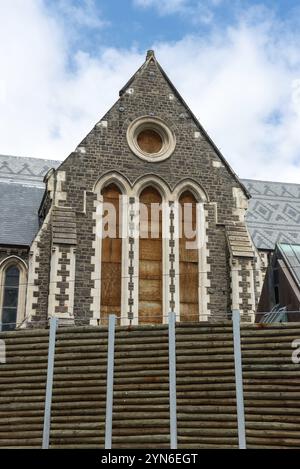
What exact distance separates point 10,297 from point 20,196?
5260 millimetres

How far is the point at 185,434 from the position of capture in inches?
600

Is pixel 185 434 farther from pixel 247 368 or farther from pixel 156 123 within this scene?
pixel 156 123

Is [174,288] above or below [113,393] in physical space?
above

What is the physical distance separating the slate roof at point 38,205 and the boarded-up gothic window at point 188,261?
18.8 ft

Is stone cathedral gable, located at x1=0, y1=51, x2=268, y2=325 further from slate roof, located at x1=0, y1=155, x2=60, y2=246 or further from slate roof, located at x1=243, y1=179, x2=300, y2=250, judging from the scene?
slate roof, located at x1=243, y1=179, x2=300, y2=250

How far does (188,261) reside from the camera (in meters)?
23.8

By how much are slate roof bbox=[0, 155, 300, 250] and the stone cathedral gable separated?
2739 millimetres

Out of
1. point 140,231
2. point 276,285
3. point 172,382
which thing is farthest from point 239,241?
point 172,382

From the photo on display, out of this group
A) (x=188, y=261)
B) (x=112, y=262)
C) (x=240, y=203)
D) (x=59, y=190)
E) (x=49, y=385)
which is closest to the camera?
(x=49, y=385)

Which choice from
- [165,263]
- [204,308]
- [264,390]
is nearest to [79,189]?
[165,263]

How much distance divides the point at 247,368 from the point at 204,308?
21.9 ft

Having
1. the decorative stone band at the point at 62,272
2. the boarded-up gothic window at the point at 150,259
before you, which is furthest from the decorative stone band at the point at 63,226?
the boarded-up gothic window at the point at 150,259

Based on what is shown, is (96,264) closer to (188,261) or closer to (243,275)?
(188,261)

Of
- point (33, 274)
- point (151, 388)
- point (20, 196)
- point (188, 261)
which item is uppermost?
point (20, 196)
